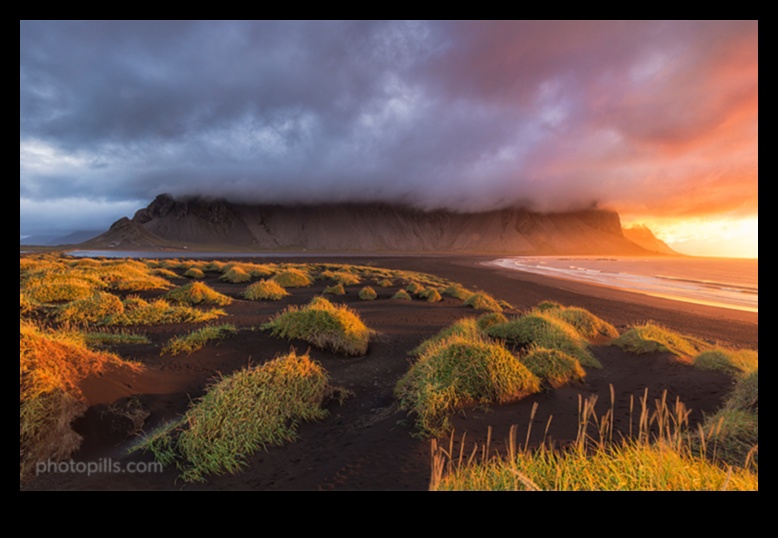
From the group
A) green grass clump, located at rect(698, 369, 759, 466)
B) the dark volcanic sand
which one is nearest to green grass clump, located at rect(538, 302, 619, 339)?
the dark volcanic sand

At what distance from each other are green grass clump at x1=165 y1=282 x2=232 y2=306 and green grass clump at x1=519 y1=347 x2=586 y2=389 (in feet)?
46.4

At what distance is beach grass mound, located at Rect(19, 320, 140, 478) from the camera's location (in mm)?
4309

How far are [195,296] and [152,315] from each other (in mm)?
3917

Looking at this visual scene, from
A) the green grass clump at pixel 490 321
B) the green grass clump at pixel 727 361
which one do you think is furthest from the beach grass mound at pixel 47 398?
the green grass clump at pixel 727 361

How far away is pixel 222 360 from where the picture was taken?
8.39 m

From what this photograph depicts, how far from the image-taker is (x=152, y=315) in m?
11.9

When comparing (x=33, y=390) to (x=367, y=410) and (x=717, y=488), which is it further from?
(x=717, y=488)

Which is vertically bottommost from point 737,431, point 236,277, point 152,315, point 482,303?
point 737,431

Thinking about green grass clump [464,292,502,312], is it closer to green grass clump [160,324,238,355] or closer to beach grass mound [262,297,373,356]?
beach grass mound [262,297,373,356]

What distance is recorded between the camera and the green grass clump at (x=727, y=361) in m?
7.81

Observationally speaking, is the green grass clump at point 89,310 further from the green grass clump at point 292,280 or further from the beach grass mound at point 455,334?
the green grass clump at point 292,280

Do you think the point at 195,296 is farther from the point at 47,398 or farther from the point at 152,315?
the point at 47,398

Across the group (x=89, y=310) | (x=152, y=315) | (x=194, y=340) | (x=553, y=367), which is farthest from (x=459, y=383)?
(x=89, y=310)
